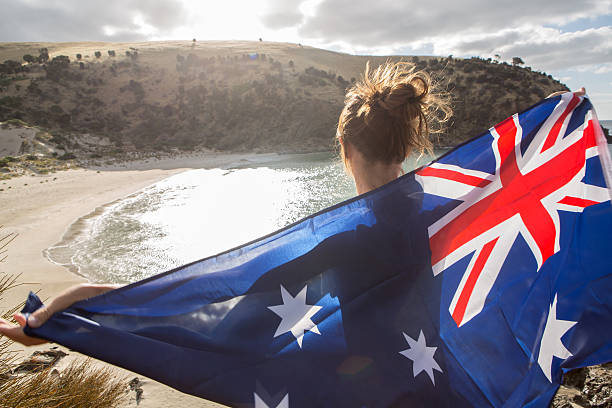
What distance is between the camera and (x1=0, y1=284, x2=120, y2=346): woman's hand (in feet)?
5.58

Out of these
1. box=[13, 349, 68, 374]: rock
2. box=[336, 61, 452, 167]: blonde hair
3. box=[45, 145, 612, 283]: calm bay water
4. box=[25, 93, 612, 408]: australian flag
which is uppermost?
box=[336, 61, 452, 167]: blonde hair

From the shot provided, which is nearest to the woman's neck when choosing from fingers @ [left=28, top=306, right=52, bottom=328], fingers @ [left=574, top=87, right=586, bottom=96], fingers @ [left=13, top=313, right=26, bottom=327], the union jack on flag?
the union jack on flag

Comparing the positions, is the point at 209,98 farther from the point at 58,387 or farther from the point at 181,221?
the point at 58,387

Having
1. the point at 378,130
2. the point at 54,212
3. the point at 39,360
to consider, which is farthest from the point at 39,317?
the point at 54,212

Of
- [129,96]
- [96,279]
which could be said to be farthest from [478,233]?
[129,96]

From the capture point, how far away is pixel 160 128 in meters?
48.8

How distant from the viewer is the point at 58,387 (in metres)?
2.67

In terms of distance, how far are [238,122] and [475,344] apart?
51.4 metres

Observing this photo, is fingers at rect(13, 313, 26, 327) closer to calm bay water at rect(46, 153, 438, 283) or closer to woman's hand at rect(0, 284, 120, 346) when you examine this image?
woman's hand at rect(0, 284, 120, 346)

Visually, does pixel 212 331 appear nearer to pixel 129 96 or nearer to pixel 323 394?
pixel 323 394

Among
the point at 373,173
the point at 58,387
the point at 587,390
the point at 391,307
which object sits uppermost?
the point at 373,173

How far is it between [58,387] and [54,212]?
12380 millimetres

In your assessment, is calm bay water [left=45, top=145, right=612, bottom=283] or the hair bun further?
calm bay water [left=45, top=145, right=612, bottom=283]

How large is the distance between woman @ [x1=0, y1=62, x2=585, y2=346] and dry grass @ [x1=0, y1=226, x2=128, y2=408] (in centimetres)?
89
